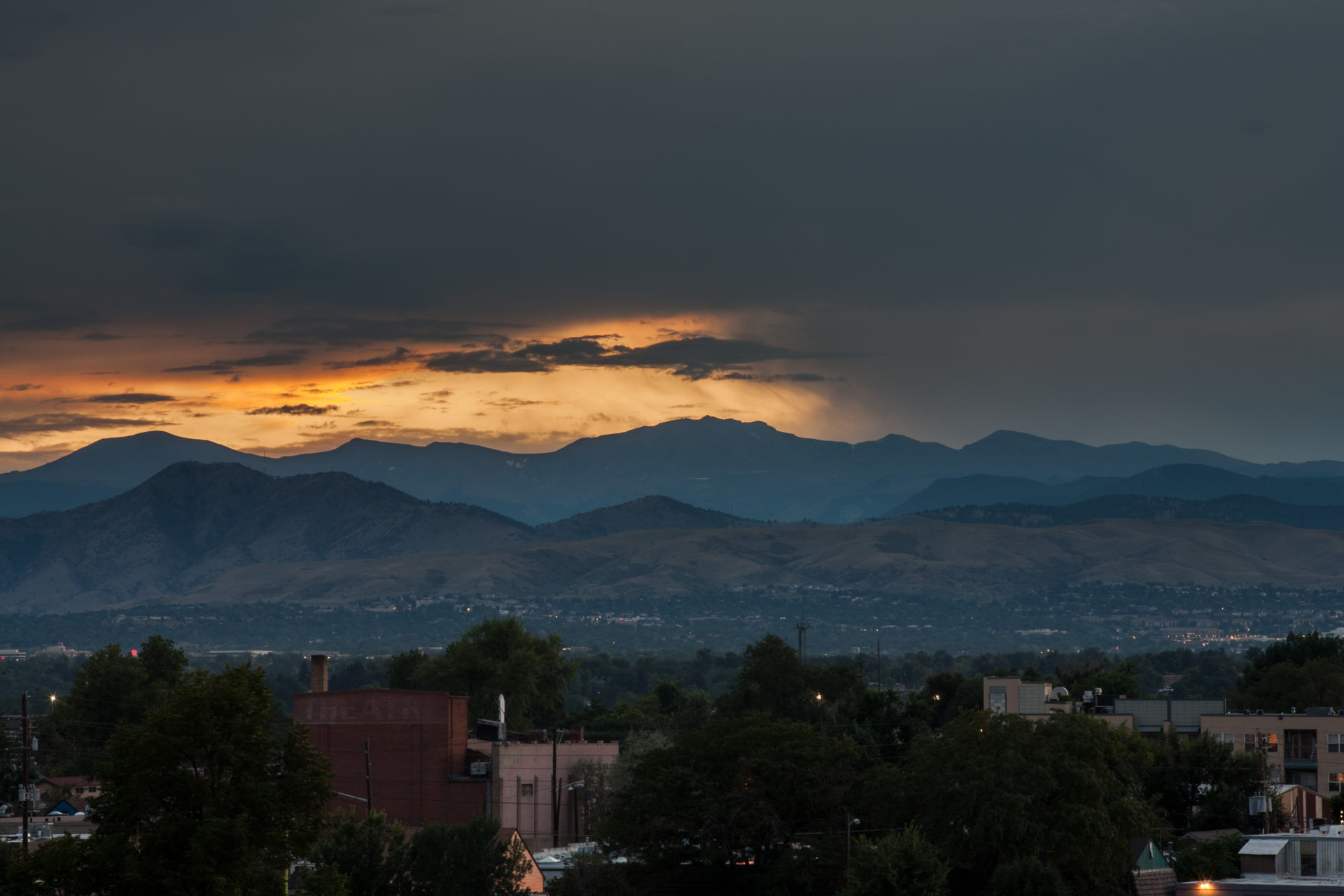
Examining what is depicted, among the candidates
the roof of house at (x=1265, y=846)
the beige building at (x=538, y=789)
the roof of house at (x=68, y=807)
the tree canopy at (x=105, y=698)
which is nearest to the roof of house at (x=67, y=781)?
the tree canopy at (x=105, y=698)

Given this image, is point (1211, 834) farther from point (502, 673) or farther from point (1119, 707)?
point (502, 673)

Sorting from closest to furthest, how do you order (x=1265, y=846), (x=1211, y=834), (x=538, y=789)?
(x=1265, y=846) → (x=1211, y=834) → (x=538, y=789)

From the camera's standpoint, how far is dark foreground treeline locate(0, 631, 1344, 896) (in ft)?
193

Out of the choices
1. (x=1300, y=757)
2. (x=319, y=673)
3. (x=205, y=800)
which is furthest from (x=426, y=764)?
(x=1300, y=757)

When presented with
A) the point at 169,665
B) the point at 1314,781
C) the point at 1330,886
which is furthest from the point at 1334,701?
the point at 169,665

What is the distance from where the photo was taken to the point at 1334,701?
151 m

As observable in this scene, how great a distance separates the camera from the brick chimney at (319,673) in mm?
114625

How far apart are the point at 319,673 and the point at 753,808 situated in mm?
43682

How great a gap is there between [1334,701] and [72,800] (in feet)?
353

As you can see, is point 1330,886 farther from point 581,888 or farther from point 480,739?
point 480,739

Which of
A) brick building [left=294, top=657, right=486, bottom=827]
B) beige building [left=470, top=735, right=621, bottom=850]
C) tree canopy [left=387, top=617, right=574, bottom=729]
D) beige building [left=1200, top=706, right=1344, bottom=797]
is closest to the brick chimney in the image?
brick building [left=294, top=657, right=486, bottom=827]

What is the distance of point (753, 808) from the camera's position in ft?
271

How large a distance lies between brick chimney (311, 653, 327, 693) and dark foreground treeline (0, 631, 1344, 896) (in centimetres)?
1827

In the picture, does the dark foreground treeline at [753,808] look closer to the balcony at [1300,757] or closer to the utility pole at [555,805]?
the utility pole at [555,805]
